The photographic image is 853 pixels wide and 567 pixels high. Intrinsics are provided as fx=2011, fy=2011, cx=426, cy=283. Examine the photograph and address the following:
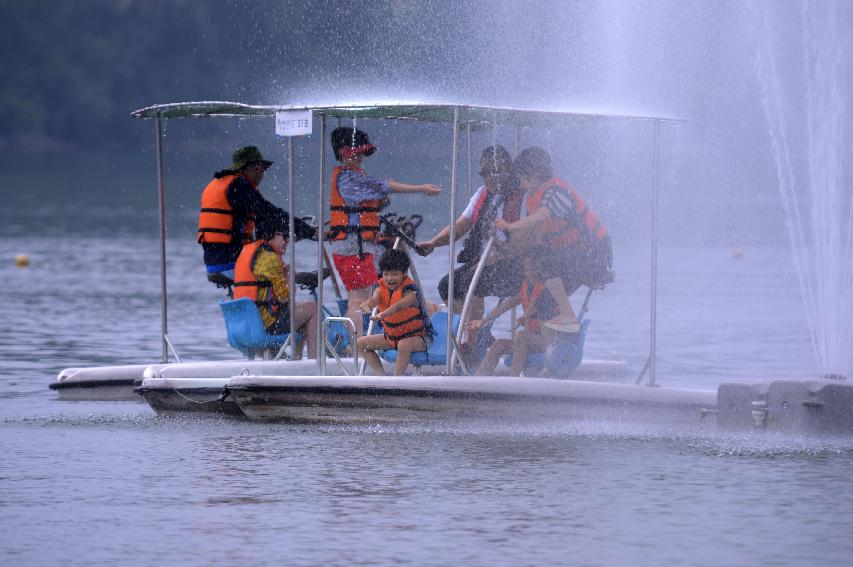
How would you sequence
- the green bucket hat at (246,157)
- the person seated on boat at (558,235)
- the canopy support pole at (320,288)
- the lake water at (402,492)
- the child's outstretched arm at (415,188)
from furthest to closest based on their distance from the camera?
the green bucket hat at (246,157), the child's outstretched arm at (415,188), the canopy support pole at (320,288), the person seated on boat at (558,235), the lake water at (402,492)

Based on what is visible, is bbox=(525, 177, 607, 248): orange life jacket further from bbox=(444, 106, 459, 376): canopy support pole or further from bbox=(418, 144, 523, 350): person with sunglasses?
bbox=(444, 106, 459, 376): canopy support pole

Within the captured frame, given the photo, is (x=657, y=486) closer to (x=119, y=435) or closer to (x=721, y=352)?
(x=119, y=435)

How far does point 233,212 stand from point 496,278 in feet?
7.88

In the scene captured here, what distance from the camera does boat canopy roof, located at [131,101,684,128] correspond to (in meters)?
13.5

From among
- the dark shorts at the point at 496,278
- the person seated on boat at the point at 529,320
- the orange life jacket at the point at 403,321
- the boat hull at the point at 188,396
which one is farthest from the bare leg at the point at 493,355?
the boat hull at the point at 188,396

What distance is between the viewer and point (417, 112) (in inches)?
571

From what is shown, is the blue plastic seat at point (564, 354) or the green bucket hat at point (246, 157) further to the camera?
the green bucket hat at point (246, 157)

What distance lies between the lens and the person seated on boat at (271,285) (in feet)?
49.3

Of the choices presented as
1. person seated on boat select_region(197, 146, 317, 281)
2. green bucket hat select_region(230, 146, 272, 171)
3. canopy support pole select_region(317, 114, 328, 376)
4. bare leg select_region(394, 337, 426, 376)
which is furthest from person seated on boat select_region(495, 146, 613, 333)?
green bucket hat select_region(230, 146, 272, 171)

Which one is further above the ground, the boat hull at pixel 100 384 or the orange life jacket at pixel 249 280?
the orange life jacket at pixel 249 280

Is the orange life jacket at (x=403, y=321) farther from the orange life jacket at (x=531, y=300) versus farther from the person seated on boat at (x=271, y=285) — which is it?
the person seated on boat at (x=271, y=285)

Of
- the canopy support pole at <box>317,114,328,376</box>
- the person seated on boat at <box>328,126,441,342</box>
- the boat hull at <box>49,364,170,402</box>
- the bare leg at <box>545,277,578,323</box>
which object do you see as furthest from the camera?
the boat hull at <box>49,364,170,402</box>

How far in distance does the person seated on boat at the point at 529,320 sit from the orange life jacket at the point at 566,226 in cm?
26

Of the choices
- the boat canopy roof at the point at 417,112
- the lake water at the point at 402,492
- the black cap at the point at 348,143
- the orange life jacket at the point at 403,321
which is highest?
the boat canopy roof at the point at 417,112
